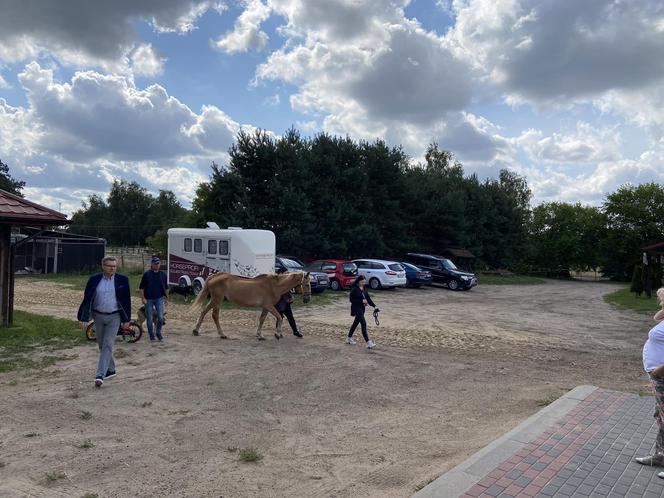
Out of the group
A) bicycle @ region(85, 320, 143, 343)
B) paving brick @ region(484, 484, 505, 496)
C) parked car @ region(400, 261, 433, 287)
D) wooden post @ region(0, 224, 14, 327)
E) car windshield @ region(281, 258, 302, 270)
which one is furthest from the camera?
parked car @ region(400, 261, 433, 287)

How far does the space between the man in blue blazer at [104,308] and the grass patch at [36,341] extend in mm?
1964

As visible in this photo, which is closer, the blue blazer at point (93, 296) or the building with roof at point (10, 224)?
the blue blazer at point (93, 296)

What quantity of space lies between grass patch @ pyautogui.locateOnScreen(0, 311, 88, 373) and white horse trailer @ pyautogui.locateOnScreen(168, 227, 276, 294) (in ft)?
21.7

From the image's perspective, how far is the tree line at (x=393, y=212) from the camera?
30.9 metres

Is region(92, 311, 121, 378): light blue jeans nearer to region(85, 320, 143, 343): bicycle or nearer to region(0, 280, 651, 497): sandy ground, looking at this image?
region(0, 280, 651, 497): sandy ground

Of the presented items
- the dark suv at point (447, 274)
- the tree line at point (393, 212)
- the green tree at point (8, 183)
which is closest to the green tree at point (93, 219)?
the green tree at point (8, 183)

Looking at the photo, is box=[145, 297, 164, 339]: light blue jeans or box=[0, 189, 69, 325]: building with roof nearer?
box=[145, 297, 164, 339]: light blue jeans

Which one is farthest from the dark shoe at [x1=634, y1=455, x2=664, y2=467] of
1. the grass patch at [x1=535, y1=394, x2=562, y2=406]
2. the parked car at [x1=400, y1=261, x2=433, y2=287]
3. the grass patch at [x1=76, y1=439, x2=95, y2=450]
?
the parked car at [x1=400, y1=261, x2=433, y2=287]

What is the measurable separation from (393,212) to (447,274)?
29.1 feet

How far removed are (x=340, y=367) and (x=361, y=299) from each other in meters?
2.37

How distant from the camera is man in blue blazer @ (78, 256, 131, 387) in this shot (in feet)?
23.8

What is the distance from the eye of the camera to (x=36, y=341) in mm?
10500

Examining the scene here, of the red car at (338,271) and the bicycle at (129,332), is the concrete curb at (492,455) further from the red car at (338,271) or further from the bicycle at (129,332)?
the red car at (338,271)

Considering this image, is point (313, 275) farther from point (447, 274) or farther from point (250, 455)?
point (250, 455)
